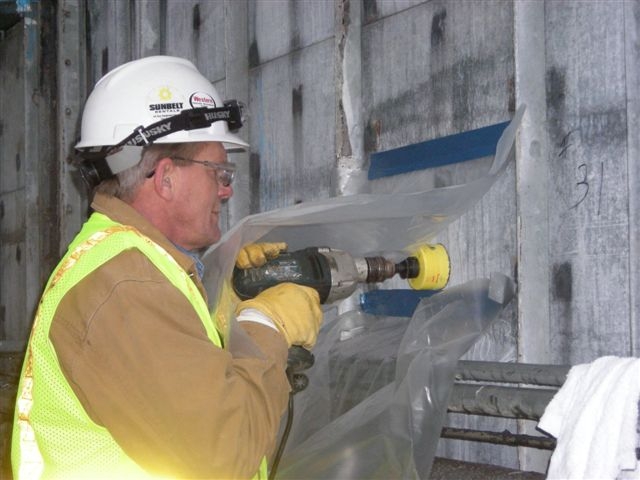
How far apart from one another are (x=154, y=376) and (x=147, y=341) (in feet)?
0.23

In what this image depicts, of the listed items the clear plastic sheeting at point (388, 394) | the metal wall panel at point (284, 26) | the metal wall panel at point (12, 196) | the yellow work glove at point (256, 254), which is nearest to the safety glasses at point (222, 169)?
the yellow work glove at point (256, 254)

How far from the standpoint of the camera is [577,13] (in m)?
1.99

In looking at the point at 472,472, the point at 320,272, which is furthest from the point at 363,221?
the point at 472,472

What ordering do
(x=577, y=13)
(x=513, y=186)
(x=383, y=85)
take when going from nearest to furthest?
(x=577, y=13)
(x=513, y=186)
(x=383, y=85)

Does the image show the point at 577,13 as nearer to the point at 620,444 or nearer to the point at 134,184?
the point at 620,444

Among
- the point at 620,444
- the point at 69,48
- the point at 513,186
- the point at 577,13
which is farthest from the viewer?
the point at 69,48

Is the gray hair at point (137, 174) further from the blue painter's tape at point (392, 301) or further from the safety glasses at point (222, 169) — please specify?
the blue painter's tape at point (392, 301)

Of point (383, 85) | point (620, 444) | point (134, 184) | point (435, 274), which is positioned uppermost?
point (383, 85)

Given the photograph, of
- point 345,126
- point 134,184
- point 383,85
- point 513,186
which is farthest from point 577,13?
point 134,184

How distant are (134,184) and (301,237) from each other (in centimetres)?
67

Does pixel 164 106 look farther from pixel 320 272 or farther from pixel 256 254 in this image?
pixel 320 272

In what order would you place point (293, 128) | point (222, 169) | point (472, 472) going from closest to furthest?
point (222, 169)
point (472, 472)
point (293, 128)

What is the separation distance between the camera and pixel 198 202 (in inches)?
69.4

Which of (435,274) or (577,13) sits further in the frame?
(435,274)
